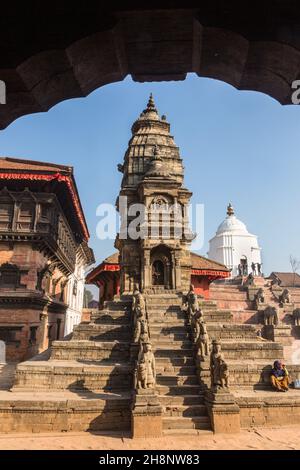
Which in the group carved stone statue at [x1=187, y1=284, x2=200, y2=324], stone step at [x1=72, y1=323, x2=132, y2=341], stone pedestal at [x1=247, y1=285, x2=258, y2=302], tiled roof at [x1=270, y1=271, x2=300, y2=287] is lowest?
stone step at [x1=72, y1=323, x2=132, y2=341]

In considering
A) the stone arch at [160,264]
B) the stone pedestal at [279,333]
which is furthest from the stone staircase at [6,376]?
the stone pedestal at [279,333]

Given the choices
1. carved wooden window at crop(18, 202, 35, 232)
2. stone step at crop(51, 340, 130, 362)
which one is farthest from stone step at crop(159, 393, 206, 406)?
carved wooden window at crop(18, 202, 35, 232)

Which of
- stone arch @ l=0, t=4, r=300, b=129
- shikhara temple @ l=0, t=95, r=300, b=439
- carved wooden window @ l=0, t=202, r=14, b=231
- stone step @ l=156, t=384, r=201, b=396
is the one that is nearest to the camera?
stone arch @ l=0, t=4, r=300, b=129

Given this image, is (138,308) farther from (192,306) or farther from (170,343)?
(192,306)

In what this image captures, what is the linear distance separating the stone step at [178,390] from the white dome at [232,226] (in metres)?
57.9

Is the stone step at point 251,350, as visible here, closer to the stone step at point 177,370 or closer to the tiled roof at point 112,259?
the stone step at point 177,370

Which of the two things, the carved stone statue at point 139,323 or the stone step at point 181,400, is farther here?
the carved stone statue at point 139,323

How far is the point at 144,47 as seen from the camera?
2.47 meters

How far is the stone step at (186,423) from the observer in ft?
30.8

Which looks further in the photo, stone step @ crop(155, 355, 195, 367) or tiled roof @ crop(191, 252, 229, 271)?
tiled roof @ crop(191, 252, 229, 271)

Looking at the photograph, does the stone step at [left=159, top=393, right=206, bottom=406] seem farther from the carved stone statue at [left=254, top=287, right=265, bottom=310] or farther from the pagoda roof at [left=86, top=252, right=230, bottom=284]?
the carved stone statue at [left=254, top=287, right=265, bottom=310]

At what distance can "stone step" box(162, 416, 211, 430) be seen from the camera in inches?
369
